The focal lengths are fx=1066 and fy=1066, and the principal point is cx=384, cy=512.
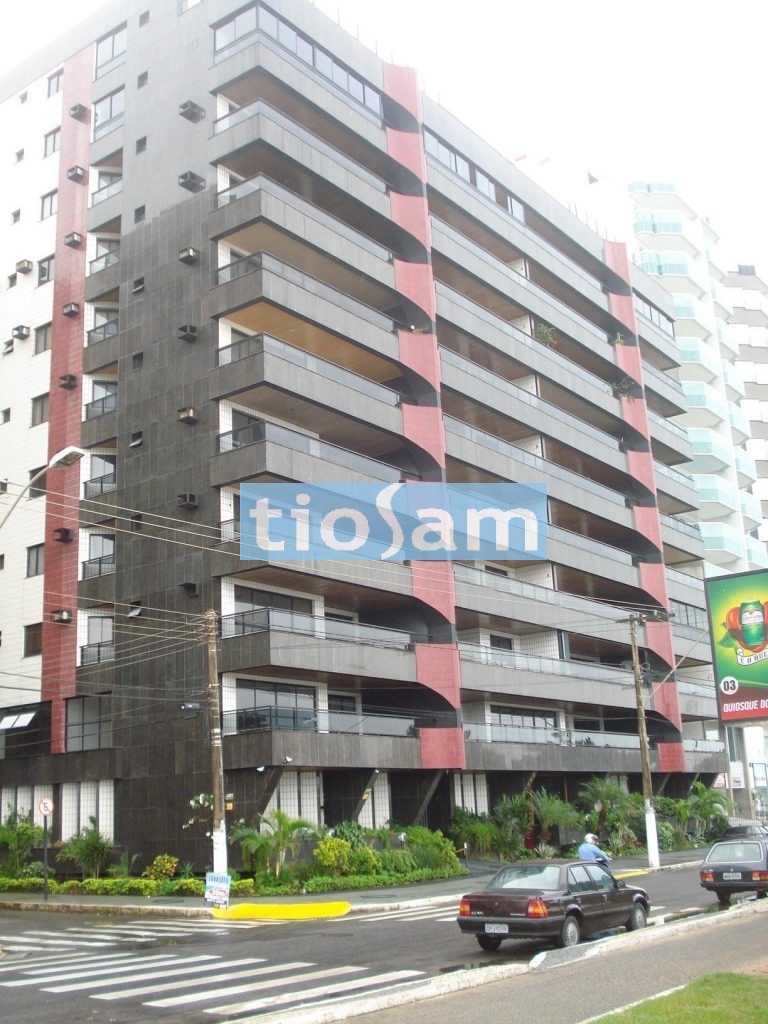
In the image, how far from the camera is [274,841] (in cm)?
3089

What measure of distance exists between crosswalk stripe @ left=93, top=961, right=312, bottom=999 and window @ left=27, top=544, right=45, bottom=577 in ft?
88.0

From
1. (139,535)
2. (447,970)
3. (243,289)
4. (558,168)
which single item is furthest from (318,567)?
(558,168)

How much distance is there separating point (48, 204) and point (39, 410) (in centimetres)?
957

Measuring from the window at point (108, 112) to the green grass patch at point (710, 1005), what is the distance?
40.6 metres

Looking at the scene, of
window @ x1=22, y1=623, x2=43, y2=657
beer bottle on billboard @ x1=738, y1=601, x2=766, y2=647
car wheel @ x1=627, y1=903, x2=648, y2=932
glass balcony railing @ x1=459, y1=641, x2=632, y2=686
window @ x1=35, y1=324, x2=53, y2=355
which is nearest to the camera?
car wheel @ x1=627, y1=903, x2=648, y2=932

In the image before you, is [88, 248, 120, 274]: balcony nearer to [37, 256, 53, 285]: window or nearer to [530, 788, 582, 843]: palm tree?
[37, 256, 53, 285]: window

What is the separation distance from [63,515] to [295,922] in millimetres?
20877

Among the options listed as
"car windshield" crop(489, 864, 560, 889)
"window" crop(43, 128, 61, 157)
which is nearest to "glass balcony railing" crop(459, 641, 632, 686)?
"car windshield" crop(489, 864, 560, 889)

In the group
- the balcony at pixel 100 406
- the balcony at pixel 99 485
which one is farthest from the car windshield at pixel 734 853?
the balcony at pixel 100 406

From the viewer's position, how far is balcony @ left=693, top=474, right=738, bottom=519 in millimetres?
80812

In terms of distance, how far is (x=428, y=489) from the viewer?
135 feet

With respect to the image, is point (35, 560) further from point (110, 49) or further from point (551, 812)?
point (551, 812)

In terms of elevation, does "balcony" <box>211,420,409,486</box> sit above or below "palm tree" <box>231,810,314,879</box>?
above

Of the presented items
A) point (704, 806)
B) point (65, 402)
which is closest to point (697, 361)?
point (704, 806)
